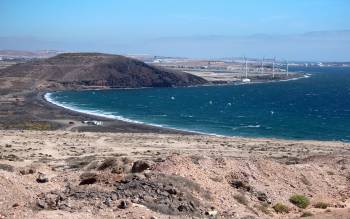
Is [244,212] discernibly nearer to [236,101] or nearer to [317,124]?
[317,124]

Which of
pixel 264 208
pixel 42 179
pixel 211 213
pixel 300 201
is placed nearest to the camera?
pixel 211 213

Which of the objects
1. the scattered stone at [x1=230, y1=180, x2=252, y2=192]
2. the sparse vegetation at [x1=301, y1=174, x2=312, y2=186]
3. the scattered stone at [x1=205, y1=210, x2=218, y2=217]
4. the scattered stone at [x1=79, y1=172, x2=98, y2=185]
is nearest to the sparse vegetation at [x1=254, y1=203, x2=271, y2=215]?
the scattered stone at [x1=230, y1=180, x2=252, y2=192]

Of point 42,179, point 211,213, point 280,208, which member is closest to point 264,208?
point 280,208

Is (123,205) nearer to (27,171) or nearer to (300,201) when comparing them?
(27,171)

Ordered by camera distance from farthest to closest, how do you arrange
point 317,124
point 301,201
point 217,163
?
point 317,124
point 217,163
point 301,201

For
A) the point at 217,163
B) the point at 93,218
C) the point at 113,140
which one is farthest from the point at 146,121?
the point at 93,218

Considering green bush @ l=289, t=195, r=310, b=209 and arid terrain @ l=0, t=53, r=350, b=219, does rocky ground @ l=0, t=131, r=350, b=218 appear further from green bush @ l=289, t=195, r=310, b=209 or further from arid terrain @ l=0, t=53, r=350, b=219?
green bush @ l=289, t=195, r=310, b=209

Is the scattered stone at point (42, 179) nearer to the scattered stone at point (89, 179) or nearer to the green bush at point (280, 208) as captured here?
the scattered stone at point (89, 179)

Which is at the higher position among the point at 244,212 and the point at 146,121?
the point at 244,212
